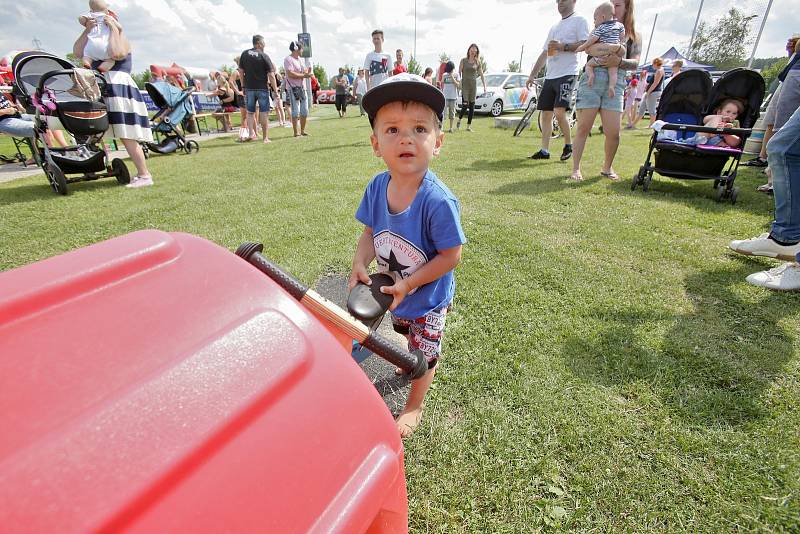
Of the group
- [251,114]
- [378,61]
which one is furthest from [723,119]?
[251,114]

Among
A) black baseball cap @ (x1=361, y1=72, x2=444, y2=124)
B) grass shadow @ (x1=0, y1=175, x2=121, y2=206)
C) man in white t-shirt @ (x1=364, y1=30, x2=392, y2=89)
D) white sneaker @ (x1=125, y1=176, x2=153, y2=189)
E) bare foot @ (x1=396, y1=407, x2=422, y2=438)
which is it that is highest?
man in white t-shirt @ (x1=364, y1=30, x2=392, y2=89)

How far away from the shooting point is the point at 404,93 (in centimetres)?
135

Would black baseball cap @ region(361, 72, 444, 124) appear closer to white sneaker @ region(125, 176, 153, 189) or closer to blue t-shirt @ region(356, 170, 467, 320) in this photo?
blue t-shirt @ region(356, 170, 467, 320)

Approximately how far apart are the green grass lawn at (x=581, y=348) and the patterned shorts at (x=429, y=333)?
0.29 metres

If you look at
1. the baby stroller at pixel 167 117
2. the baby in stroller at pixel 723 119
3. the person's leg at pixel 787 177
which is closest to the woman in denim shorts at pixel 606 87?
the baby in stroller at pixel 723 119

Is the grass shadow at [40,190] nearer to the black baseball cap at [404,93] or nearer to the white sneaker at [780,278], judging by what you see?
the black baseball cap at [404,93]

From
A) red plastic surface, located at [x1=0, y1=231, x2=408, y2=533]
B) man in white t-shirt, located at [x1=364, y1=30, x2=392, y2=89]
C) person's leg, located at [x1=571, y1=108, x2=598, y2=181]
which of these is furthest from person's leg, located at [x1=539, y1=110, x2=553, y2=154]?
red plastic surface, located at [x1=0, y1=231, x2=408, y2=533]

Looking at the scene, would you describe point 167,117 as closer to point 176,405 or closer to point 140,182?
point 140,182

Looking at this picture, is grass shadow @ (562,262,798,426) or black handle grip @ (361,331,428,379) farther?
grass shadow @ (562,262,798,426)

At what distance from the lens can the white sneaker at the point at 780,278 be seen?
2.59m

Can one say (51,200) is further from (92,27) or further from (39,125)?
(92,27)

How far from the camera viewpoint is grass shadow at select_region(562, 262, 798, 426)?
1.81 meters

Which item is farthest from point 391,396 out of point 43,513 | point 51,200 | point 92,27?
point 92,27

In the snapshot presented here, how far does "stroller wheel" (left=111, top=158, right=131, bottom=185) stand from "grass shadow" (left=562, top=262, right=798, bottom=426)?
233 inches
